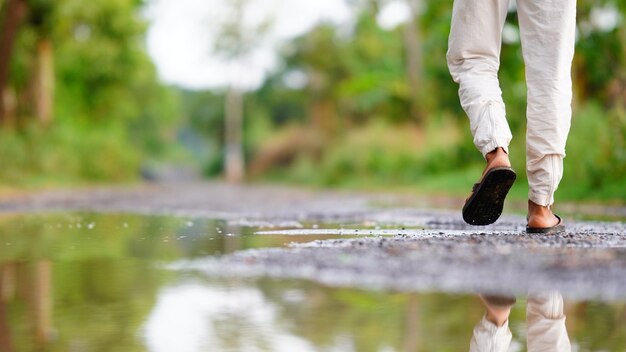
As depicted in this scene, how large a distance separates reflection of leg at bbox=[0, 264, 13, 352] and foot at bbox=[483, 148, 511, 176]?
2.54 metres

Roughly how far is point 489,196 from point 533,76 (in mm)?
750

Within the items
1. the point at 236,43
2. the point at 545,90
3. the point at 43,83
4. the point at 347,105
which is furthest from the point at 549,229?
the point at 236,43

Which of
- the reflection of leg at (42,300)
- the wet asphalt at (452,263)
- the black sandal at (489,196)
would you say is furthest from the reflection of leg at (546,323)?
the black sandal at (489,196)

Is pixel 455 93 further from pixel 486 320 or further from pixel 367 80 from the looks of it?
pixel 486 320

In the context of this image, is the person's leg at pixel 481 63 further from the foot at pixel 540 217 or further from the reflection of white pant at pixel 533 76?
the foot at pixel 540 217

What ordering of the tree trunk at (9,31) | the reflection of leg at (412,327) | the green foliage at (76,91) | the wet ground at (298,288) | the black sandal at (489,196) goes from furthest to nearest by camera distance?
the green foliage at (76,91), the tree trunk at (9,31), the black sandal at (489,196), the wet ground at (298,288), the reflection of leg at (412,327)

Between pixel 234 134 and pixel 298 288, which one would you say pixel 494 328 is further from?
pixel 234 134

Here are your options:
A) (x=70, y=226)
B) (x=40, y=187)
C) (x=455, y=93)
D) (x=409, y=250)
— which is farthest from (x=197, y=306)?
(x=455, y=93)

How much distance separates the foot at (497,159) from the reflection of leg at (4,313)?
254cm

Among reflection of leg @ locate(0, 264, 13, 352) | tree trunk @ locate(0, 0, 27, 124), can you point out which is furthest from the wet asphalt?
tree trunk @ locate(0, 0, 27, 124)

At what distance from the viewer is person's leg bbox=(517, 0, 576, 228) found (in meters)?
5.69

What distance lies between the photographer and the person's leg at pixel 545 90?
5.69 metres

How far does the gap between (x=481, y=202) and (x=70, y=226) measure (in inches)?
146

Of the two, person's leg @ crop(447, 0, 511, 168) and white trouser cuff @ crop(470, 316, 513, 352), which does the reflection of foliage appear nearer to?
white trouser cuff @ crop(470, 316, 513, 352)
